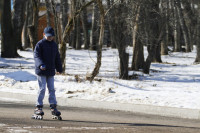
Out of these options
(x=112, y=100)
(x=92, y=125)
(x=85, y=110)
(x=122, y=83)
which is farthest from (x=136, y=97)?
(x=92, y=125)

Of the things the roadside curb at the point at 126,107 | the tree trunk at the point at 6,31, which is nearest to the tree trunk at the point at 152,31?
the roadside curb at the point at 126,107

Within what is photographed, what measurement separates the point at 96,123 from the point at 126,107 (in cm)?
306

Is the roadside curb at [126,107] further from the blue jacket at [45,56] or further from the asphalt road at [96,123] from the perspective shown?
the blue jacket at [45,56]

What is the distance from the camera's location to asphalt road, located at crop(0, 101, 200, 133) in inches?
275

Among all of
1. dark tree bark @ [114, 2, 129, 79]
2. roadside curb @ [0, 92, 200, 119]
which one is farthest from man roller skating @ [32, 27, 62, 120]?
dark tree bark @ [114, 2, 129, 79]

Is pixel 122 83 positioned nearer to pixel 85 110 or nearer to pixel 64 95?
pixel 64 95

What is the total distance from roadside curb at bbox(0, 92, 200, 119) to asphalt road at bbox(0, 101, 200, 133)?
58cm

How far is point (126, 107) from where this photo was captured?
436 inches

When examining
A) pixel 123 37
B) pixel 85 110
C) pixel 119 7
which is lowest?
pixel 85 110

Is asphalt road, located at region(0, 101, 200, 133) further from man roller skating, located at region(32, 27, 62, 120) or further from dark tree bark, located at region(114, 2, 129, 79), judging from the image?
dark tree bark, located at region(114, 2, 129, 79)

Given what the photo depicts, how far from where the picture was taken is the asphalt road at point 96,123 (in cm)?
699

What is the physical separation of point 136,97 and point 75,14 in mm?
5196

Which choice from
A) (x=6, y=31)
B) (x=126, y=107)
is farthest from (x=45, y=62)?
(x=6, y=31)

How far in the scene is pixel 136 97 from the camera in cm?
1198
